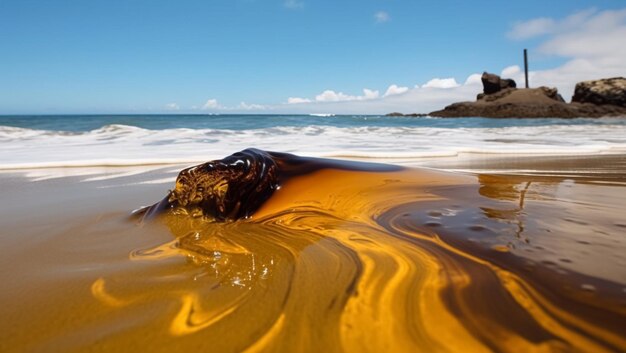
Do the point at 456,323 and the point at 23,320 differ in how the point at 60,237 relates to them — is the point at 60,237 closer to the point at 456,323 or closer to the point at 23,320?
the point at 23,320

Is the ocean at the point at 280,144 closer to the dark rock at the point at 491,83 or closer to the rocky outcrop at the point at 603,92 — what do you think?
the rocky outcrop at the point at 603,92

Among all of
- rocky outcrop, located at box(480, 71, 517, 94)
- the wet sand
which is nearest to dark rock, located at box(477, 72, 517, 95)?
rocky outcrop, located at box(480, 71, 517, 94)

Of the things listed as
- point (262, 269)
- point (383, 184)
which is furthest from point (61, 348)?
point (383, 184)

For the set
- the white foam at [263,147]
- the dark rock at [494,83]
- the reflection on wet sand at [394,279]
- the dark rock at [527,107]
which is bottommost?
the reflection on wet sand at [394,279]

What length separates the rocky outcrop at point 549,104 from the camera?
3105cm

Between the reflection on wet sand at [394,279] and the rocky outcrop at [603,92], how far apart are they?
43802 millimetres

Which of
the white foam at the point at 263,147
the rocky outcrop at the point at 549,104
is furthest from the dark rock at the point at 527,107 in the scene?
the white foam at the point at 263,147

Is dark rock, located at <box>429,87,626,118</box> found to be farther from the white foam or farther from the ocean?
the white foam

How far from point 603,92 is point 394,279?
45369mm

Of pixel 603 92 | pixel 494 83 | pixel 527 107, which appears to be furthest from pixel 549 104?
pixel 494 83

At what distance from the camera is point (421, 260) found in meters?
1.05

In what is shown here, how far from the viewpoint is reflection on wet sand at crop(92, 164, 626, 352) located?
693 mm

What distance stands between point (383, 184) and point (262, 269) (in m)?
1.09

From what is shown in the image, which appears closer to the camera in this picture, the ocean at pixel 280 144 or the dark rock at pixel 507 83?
the ocean at pixel 280 144
